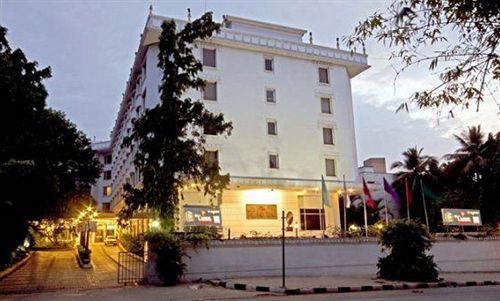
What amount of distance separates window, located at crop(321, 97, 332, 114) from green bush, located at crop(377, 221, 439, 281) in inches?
593

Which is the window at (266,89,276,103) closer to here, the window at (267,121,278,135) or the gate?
the window at (267,121,278,135)

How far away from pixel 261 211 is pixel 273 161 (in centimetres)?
332

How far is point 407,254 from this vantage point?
17906mm

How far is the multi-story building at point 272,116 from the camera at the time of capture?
94.9 feet

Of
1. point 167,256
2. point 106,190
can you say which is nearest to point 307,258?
point 167,256

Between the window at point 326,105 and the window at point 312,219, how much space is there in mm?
6972

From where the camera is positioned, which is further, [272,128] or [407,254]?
[272,128]

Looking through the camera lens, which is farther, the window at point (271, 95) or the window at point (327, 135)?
the window at point (327, 135)

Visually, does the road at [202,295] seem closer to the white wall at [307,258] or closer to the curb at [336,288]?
the curb at [336,288]

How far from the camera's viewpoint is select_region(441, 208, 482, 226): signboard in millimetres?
24241

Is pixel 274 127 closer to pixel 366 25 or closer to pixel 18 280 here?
pixel 18 280

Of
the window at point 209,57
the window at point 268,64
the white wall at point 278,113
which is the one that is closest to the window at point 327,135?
the white wall at point 278,113

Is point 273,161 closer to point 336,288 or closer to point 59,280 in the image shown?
point 59,280

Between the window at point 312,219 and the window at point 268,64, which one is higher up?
the window at point 268,64
